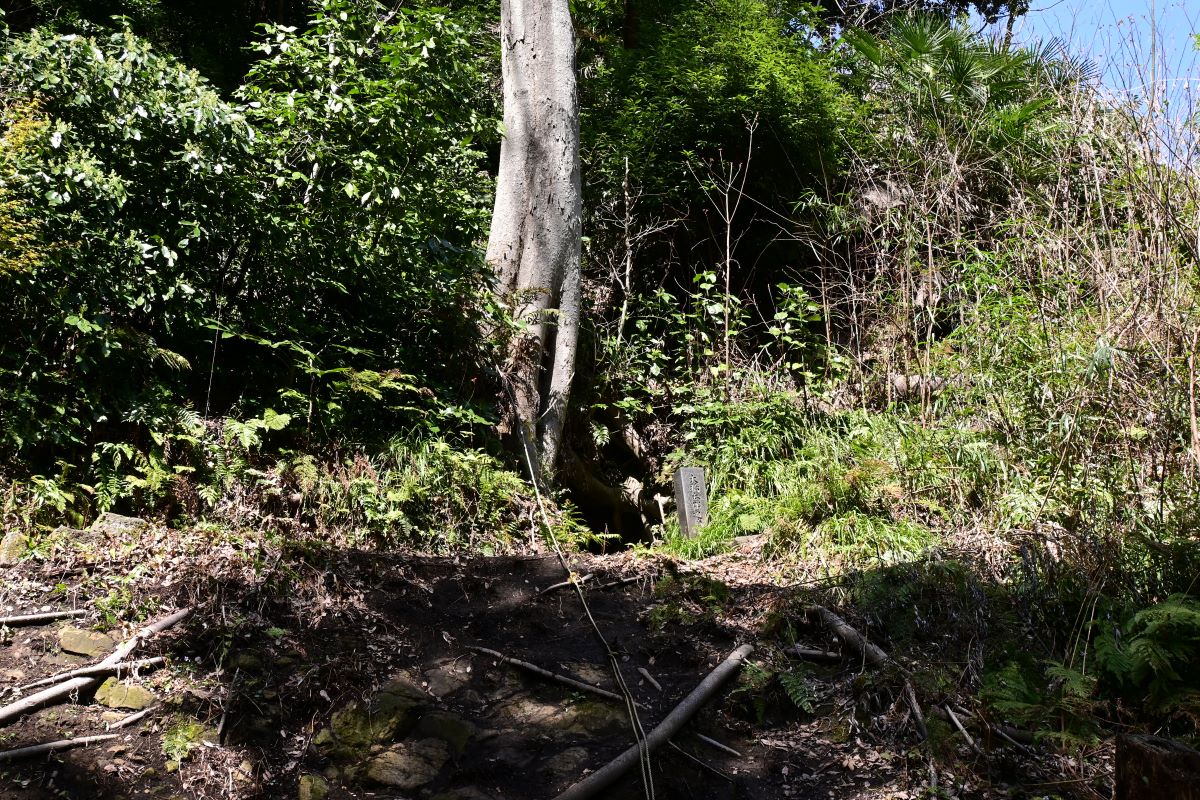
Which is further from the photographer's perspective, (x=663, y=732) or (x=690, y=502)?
(x=690, y=502)

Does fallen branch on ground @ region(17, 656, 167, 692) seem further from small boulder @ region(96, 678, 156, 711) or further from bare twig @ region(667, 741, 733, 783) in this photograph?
bare twig @ region(667, 741, 733, 783)

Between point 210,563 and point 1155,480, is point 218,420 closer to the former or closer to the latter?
point 210,563

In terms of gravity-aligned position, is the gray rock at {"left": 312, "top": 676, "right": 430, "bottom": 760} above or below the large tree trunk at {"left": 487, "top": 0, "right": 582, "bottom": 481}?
below

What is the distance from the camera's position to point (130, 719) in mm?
3787

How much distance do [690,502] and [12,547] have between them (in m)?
4.73

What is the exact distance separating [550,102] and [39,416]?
202 inches

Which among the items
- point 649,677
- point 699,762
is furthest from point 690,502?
point 699,762

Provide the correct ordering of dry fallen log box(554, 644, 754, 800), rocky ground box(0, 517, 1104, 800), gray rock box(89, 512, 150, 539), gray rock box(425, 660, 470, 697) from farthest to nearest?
gray rock box(89, 512, 150, 539), gray rock box(425, 660, 470, 697), rocky ground box(0, 517, 1104, 800), dry fallen log box(554, 644, 754, 800)

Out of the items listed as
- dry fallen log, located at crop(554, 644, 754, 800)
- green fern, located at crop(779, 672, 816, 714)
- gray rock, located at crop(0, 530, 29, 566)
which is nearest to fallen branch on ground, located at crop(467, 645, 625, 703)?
dry fallen log, located at crop(554, 644, 754, 800)

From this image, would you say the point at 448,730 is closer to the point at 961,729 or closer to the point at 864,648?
the point at 864,648

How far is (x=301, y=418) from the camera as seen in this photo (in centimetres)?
625

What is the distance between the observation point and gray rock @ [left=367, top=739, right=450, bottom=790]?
3.72 metres

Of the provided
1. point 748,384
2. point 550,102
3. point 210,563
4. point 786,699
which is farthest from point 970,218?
point 210,563

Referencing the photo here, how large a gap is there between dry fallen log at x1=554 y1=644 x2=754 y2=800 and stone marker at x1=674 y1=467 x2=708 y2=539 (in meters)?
2.36
